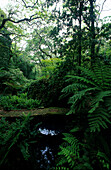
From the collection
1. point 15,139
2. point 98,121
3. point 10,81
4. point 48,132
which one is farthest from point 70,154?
point 10,81

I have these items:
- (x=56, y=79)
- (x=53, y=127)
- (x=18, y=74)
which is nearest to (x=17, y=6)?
(x=18, y=74)

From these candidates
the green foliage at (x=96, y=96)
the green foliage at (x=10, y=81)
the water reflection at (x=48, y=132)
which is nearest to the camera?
the green foliage at (x=96, y=96)

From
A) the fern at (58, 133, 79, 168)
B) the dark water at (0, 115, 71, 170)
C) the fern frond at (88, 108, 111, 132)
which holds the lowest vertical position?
the dark water at (0, 115, 71, 170)

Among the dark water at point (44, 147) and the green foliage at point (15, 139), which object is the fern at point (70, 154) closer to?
the dark water at point (44, 147)

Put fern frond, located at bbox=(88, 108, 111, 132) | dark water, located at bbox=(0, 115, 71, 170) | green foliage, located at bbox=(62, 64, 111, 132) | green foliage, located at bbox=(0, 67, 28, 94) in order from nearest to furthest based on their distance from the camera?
fern frond, located at bbox=(88, 108, 111, 132) → green foliage, located at bbox=(62, 64, 111, 132) → dark water, located at bbox=(0, 115, 71, 170) → green foliage, located at bbox=(0, 67, 28, 94)

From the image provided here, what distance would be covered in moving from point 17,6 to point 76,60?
1234 centimetres

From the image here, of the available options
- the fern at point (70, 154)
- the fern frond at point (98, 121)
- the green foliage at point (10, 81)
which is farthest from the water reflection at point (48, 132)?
the green foliage at point (10, 81)

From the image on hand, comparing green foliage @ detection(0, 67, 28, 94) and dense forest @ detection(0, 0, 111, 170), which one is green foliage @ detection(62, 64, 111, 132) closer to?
dense forest @ detection(0, 0, 111, 170)

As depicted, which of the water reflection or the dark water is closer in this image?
the dark water

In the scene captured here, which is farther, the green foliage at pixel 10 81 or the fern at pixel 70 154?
the green foliage at pixel 10 81

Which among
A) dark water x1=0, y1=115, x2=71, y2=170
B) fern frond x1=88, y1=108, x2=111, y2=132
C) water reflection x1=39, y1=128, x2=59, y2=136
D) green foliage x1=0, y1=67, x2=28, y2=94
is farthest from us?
green foliage x1=0, y1=67, x2=28, y2=94

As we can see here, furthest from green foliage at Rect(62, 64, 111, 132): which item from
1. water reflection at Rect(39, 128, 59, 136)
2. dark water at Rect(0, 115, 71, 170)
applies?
water reflection at Rect(39, 128, 59, 136)

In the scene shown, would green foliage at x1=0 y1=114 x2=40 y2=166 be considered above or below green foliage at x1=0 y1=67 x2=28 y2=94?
below

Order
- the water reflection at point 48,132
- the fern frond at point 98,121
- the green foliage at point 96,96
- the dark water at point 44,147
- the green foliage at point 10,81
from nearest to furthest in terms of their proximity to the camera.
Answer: the fern frond at point 98,121 < the green foliage at point 96,96 < the dark water at point 44,147 < the water reflection at point 48,132 < the green foliage at point 10,81
